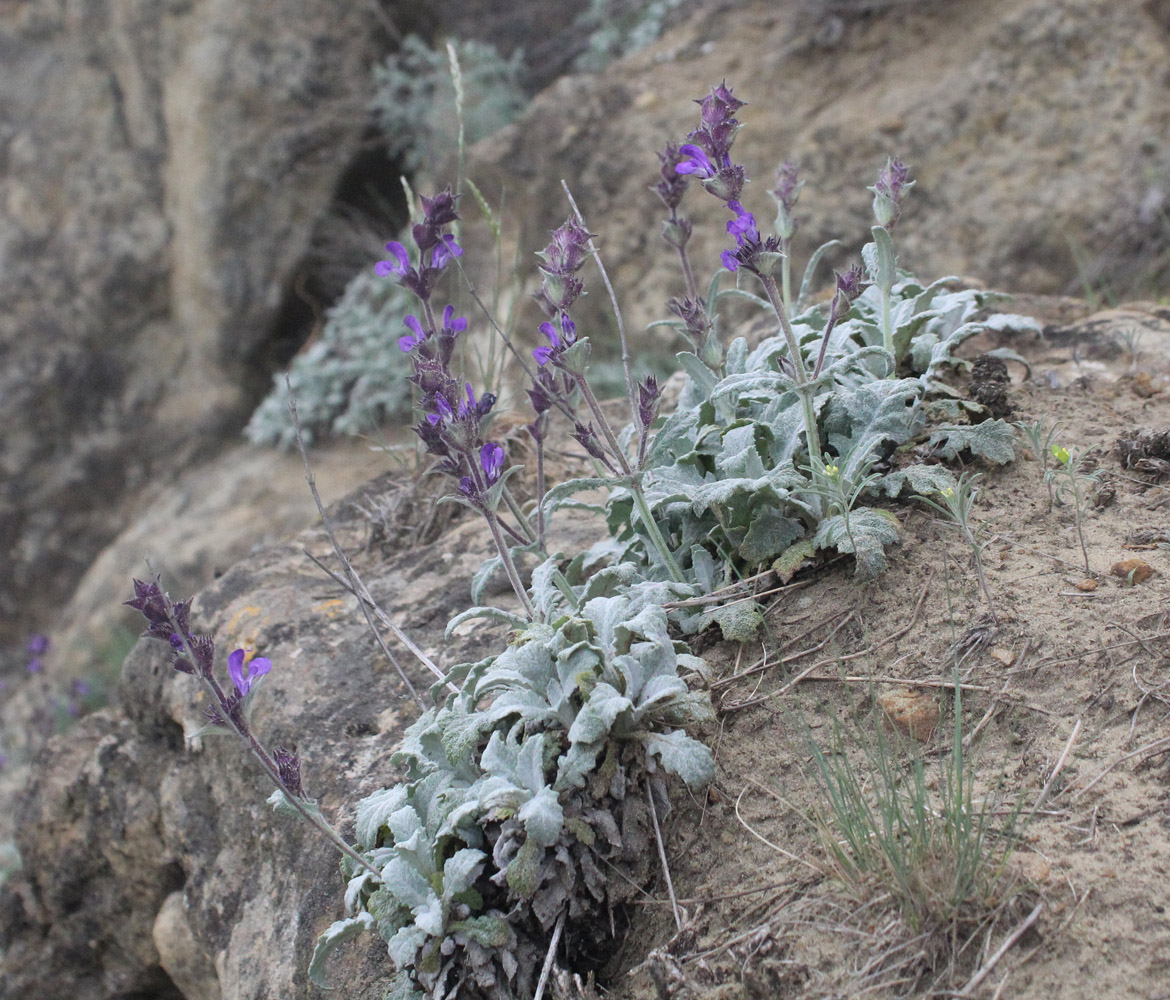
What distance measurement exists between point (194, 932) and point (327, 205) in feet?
17.2

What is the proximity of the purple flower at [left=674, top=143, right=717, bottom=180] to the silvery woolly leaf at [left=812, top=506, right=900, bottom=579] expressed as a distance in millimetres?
818

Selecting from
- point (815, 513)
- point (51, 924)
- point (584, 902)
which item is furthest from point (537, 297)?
point (51, 924)

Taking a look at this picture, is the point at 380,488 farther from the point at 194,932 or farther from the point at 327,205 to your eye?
the point at 327,205

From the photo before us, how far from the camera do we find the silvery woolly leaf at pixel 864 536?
2.13 meters

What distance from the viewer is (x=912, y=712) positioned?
73.2 inches

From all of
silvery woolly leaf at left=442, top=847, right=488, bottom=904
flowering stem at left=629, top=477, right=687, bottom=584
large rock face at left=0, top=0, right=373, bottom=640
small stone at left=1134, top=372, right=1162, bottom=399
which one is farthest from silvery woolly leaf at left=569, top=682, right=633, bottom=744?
large rock face at left=0, top=0, right=373, bottom=640

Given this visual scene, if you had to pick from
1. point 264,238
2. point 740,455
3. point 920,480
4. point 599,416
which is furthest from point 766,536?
point 264,238

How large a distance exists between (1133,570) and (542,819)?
1278 mm

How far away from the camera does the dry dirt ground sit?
4.73 feet

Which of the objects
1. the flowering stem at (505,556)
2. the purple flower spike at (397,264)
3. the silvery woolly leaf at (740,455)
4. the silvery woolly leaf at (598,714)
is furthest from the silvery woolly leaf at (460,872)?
the purple flower spike at (397,264)

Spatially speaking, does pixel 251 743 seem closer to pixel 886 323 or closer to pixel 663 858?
pixel 663 858

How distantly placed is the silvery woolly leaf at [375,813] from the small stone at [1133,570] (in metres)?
1.50

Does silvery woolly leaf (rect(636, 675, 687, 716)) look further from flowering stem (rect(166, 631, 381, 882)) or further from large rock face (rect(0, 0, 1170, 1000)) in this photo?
large rock face (rect(0, 0, 1170, 1000))

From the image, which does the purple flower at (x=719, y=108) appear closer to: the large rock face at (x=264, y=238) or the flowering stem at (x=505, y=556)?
the flowering stem at (x=505, y=556)
